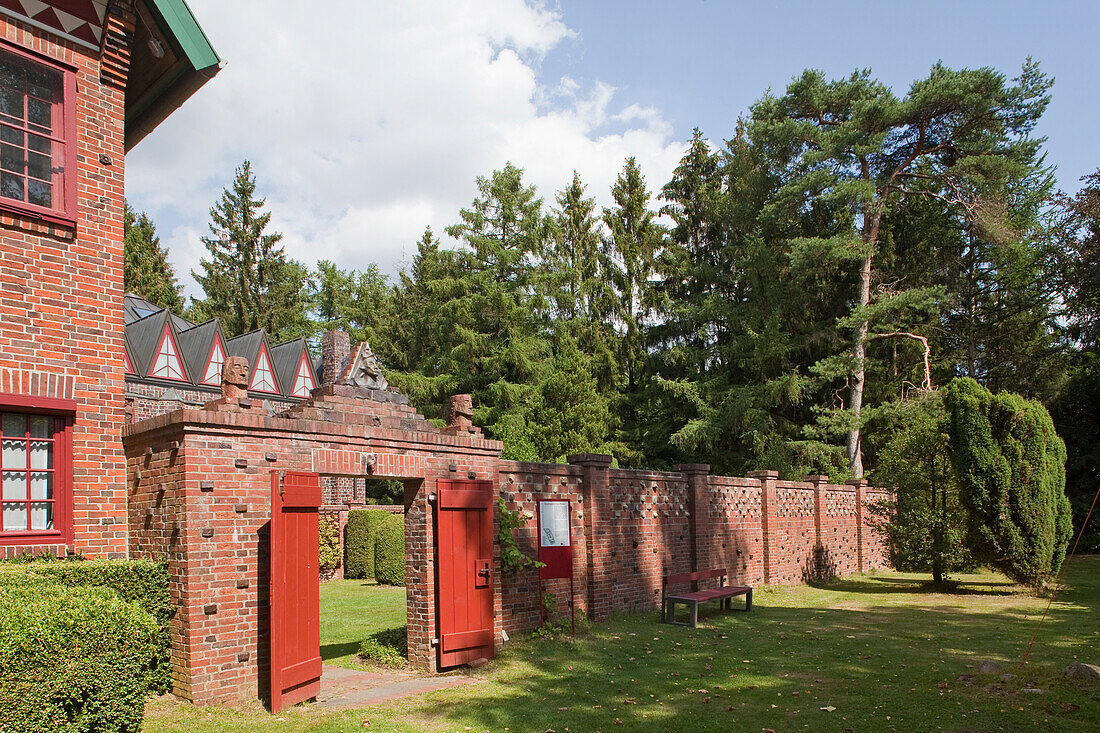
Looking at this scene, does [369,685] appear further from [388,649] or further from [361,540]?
[361,540]

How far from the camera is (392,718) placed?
6.88 m

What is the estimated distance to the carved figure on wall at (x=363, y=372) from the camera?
350 inches

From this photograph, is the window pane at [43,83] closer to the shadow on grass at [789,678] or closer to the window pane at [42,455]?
the window pane at [42,455]

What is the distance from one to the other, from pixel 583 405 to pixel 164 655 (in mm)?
18712

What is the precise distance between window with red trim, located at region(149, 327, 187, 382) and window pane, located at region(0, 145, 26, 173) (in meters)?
18.0

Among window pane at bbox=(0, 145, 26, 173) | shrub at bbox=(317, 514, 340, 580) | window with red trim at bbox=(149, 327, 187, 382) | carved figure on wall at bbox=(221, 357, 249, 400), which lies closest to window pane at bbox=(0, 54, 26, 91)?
window pane at bbox=(0, 145, 26, 173)

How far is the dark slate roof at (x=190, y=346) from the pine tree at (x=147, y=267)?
10554mm

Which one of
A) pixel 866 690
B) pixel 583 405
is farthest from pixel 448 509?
pixel 583 405

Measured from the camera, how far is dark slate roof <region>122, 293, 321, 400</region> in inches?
935

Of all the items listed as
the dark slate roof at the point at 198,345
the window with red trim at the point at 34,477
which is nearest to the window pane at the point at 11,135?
the window with red trim at the point at 34,477

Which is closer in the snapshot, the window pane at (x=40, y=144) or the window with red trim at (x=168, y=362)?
the window pane at (x=40, y=144)

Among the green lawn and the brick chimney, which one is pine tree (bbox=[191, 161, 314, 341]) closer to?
the brick chimney

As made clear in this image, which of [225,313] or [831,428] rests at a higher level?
[225,313]

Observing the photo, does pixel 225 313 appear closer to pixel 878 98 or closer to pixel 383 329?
pixel 383 329
